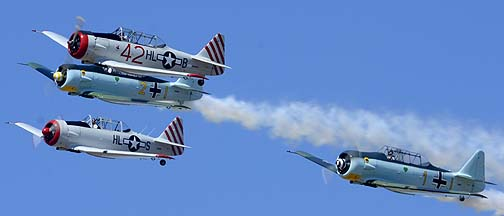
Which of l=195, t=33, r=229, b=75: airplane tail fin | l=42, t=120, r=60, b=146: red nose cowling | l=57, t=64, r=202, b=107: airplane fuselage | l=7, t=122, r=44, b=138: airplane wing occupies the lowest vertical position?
l=42, t=120, r=60, b=146: red nose cowling

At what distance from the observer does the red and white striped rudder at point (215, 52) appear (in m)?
89.1

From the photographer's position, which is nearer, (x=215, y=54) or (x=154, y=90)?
(x=154, y=90)

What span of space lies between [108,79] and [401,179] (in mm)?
17206

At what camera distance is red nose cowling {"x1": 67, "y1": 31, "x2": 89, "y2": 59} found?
85.2 metres

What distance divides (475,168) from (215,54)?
16638mm

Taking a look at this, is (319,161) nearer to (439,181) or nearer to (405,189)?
(405,189)

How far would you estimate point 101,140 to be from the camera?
8594 centimetres

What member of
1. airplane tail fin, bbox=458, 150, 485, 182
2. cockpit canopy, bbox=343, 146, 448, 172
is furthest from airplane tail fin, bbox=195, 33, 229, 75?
airplane tail fin, bbox=458, 150, 485, 182

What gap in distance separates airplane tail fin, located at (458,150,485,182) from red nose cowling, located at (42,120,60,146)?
2113 cm

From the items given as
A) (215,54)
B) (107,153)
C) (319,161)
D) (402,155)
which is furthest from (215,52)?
(402,155)

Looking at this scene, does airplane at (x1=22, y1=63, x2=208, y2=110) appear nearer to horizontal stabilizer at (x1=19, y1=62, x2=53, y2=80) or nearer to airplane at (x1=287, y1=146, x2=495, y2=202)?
horizontal stabilizer at (x1=19, y1=62, x2=53, y2=80)

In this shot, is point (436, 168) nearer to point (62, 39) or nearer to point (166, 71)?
point (166, 71)

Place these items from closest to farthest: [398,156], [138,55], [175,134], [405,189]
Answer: [405,189] < [398,156] < [138,55] < [175,134]

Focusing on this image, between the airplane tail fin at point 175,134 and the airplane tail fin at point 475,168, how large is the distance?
16.7 m
